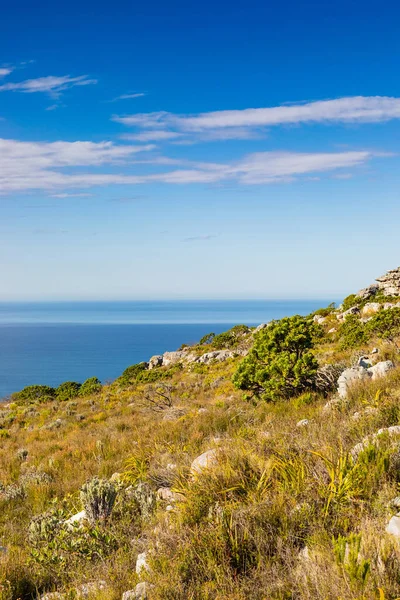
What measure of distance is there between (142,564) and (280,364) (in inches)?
310

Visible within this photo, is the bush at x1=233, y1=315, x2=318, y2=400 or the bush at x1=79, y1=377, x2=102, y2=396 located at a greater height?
the bush at x1=233, y1=315, x2=318, y2=400

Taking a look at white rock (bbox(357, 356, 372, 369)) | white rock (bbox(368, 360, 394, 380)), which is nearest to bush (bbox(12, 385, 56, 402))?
white rock (bbox(357, 356, 372, 369))

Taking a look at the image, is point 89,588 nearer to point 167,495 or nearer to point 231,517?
point 231,517

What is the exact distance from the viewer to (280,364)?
438 inches

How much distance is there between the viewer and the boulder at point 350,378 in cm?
911

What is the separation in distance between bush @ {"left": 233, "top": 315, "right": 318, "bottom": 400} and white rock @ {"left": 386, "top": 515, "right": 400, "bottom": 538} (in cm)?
744

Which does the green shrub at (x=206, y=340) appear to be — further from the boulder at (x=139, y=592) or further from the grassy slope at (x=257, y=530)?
the boulder at (x=139, y=592)

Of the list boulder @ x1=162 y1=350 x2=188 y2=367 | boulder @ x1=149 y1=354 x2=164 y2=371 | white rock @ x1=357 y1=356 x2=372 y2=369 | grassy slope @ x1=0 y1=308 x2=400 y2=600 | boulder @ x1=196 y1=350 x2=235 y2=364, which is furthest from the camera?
boulder @ x1=149 y1=354 x2=164 y2=371

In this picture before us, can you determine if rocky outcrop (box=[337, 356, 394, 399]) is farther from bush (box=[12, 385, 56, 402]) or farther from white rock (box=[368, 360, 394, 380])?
bush (box=[12, 385, 56, 402])

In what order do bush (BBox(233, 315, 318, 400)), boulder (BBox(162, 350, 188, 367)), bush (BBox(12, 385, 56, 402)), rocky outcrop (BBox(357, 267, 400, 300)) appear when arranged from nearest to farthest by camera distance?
bush (BBox(233, 315, 318, 400)) < bush (BBox(12, 385, 56, 402)) < rocky outcrop (BBox(357, 267, 400, 300)) < boulder (BBox(162, 350, 188, 367))

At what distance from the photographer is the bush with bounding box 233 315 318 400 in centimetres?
1100

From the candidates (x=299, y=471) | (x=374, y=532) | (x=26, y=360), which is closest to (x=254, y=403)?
(x=299, y=471)

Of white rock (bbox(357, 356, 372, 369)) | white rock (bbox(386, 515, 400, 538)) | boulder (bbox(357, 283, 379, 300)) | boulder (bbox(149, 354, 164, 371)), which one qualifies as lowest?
boulder (bbox(149, 354, 164, 371))

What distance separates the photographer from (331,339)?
2608 centimetres
